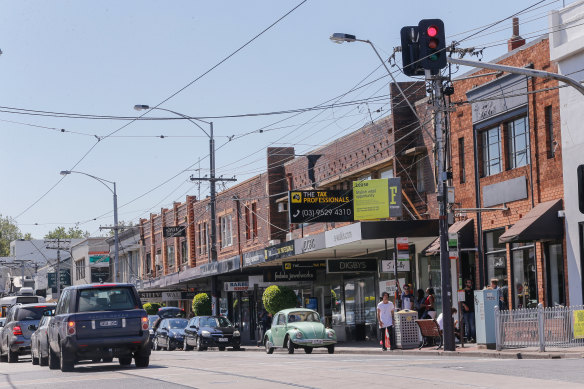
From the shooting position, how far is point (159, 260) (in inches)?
2744

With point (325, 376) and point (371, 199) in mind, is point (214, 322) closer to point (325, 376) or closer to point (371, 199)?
point (371, 199)

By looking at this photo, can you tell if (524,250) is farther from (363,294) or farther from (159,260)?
(159,260)

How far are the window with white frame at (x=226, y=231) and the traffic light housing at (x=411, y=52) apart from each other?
38991 mm

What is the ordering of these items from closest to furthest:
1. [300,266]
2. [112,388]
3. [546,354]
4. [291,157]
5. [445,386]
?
[445,386]
[112,388]
[546,354]
[300,266]
[291,157]

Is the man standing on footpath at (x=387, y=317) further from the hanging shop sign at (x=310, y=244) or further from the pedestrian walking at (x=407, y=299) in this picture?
the hanging shop sign at (x=310, y=244)

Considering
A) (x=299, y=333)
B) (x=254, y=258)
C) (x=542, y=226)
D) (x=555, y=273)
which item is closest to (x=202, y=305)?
(x=254, y=258)

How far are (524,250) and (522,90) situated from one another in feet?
14.9

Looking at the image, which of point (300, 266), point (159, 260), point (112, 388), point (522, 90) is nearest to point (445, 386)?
point (112, 388)

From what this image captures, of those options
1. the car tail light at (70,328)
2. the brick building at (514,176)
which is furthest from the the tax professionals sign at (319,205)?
the car tail light at (70,328)

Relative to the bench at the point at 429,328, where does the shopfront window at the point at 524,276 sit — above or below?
above

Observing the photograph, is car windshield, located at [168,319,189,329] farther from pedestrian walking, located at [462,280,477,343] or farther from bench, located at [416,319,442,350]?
bench, located at [416,319,442,350]

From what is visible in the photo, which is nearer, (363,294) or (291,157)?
(363,294)

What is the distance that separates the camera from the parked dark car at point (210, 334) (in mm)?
38000

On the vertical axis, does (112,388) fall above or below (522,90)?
below
